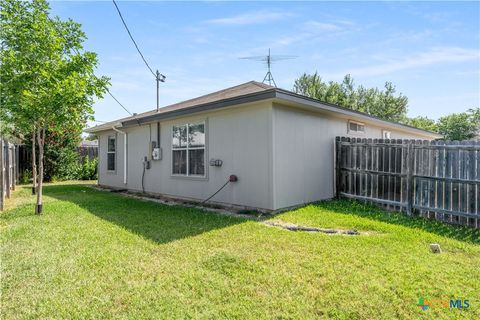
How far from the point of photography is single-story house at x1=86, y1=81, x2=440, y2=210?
595cm

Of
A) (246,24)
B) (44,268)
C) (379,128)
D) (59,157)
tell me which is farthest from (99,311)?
(59,157)

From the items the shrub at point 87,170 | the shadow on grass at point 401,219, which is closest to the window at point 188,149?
the shadow on grass at point 401,219

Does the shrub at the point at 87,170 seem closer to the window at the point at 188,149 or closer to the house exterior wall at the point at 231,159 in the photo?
the house exterior wall at the point at 231,159

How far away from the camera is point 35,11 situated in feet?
19.0

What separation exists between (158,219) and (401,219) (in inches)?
188

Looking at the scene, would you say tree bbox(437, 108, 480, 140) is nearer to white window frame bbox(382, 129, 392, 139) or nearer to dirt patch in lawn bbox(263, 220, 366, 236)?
white window frame bbox(382, 129, 392, 139)

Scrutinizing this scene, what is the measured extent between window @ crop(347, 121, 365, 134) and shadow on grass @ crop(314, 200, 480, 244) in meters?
2.42

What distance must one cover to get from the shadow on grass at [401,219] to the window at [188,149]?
10.5ft

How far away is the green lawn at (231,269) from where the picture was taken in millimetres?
2393

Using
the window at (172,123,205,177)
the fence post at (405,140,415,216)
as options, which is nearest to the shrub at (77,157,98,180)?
the window at (172,123,205,177)

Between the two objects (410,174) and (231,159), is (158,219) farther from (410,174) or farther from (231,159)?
(410,174)

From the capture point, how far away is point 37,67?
18.5 ft

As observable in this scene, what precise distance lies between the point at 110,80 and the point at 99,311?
5.34 m

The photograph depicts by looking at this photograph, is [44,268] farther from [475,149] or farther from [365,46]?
[365,46]
